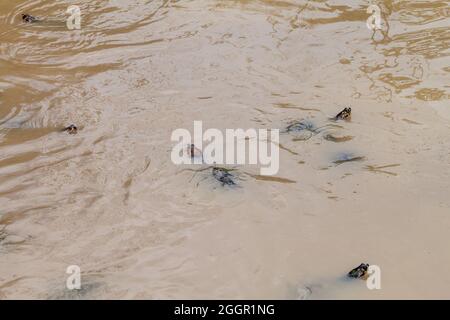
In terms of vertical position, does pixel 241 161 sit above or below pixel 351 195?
above

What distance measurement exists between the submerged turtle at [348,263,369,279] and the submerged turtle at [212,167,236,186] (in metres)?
1.50

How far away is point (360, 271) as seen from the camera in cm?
428

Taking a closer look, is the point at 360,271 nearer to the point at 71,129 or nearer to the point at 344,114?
the point at 344,114

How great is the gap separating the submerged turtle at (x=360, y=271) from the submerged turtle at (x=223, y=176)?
1.50 m

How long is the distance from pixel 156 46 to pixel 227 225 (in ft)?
12.7

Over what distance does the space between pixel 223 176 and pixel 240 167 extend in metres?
0.27

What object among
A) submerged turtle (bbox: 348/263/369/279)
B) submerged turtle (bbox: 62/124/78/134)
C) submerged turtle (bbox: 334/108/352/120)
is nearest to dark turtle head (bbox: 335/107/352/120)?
submerged turtle (bbox: 334/108/352/120)

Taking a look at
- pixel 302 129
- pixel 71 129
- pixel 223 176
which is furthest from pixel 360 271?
pixel 71 129

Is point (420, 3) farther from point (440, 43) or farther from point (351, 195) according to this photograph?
point (351, 195)

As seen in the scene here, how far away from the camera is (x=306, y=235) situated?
471 centimetres

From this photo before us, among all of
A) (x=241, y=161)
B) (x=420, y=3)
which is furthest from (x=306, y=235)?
(x=420, y=3)

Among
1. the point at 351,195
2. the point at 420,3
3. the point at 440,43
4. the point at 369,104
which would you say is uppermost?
the point at 420,3

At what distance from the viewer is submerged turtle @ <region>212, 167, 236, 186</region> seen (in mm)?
5281
